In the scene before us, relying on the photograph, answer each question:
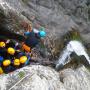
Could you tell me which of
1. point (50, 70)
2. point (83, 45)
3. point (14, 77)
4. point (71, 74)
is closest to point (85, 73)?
point (71, 74)

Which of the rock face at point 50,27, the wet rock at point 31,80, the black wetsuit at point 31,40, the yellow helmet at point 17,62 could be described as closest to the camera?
the wet rock at point 31,80

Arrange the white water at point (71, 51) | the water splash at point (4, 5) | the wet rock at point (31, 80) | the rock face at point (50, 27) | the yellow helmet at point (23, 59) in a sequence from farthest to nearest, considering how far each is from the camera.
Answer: the white water at point (71, 51)
the water splash at point (4, 5)
the yellow helmet at point (23, 59)
the rock face at point (50, 27)
the wet rock at point (31, 80)

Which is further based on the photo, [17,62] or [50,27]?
[50,27]

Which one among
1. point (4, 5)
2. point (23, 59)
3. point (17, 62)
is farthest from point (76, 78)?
point (4, 5)

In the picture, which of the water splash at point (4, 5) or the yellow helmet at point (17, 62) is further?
the water splash at point (4, 5)

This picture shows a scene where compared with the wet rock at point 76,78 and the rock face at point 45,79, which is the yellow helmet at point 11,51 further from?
the wet rock at point 76,78

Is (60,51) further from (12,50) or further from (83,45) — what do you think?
(12,50)

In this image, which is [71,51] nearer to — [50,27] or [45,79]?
[50,27]

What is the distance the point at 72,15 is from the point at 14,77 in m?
7.05

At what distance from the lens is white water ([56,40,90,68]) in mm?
12094

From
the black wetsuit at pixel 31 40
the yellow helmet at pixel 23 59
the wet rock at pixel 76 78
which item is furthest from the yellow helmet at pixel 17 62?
the wet rock at pixel 76 78

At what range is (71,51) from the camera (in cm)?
1240

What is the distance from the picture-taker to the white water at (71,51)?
1209 centimetres

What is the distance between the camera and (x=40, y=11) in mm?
14469
